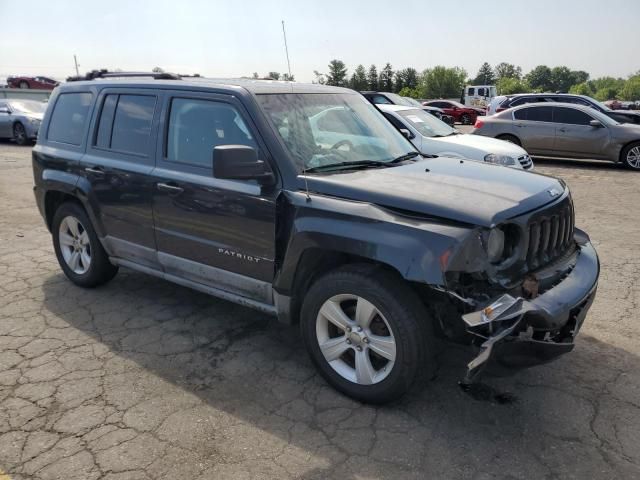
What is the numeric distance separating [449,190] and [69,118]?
11.6ft

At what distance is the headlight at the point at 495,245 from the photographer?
9.17 ft

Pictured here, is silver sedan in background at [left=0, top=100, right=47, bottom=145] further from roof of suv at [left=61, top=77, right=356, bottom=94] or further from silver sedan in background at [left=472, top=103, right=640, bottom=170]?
roof of suv at [left=61, top=77, right=356, bottom=94]

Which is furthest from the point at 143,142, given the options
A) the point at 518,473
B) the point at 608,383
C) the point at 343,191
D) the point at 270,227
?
the point at 608,383

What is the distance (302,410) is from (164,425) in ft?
2.58

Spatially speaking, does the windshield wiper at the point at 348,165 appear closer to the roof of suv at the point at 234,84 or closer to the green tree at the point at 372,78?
the roof of suv at the point at 234,84

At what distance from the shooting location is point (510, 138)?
13312mm

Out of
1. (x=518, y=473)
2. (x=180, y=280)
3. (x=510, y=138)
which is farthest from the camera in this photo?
(x=510, y=138)

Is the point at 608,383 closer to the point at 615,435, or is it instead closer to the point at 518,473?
the point at 615,435

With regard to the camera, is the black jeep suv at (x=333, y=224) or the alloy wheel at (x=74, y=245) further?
the alloy wheel at (x=74, y=245)

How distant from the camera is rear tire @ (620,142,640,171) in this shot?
38.8ft

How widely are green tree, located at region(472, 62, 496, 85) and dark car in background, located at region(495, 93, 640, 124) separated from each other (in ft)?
472

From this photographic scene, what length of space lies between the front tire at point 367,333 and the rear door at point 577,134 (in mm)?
11130

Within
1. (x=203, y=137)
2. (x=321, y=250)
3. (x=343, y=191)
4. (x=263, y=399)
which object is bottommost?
(x=263, y=399)

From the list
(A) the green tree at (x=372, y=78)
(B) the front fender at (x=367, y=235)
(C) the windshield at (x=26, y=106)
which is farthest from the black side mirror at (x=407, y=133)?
(A) the green tree at (x=372, y=78)
